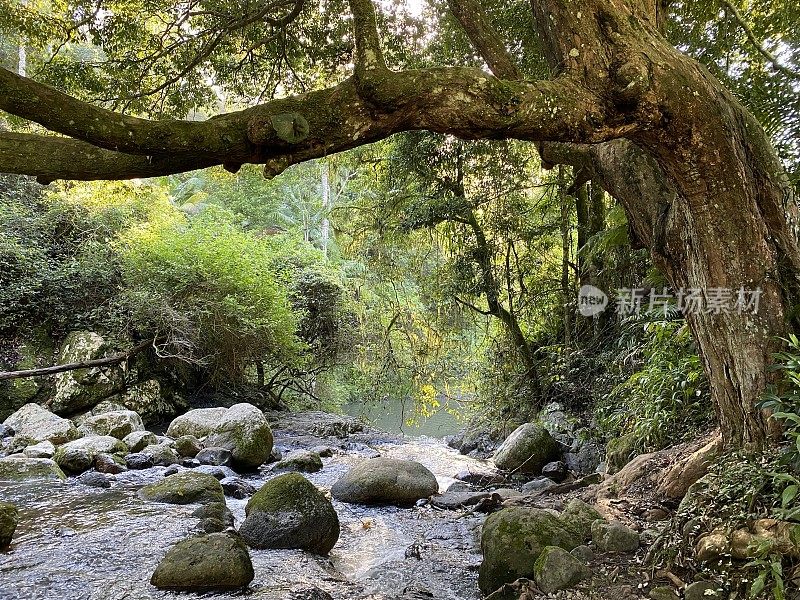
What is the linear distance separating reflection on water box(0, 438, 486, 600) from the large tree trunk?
248 centimetres

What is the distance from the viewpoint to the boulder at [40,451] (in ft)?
24.4

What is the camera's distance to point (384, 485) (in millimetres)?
6715

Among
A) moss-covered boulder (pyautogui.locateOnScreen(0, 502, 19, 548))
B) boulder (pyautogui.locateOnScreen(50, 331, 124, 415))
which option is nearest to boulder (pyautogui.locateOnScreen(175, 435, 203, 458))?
boulder (pyautogui.locateOnScreen(50, 331, 124, 415))

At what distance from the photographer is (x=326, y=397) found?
16.8 meters

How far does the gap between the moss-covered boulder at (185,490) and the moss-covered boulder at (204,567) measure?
2.07 meters

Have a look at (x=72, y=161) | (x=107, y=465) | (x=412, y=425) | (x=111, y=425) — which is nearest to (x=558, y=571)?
(x=72, y=161)

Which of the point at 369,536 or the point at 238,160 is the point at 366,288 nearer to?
the point at 369,536

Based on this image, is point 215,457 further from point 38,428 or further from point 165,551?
point 165,551

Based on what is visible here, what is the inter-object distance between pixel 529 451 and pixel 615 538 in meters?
3.97

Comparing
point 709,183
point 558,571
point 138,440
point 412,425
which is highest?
point 709,183

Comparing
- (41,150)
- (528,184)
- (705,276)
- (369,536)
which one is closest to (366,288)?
(528,184)

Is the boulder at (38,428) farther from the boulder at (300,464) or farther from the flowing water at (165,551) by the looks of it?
the boulder at (300,464)

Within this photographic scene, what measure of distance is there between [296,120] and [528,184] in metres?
7.10

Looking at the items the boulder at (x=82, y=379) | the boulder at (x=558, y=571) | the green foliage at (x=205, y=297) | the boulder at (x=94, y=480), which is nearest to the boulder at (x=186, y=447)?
the boulder at (x=94, y=480)
